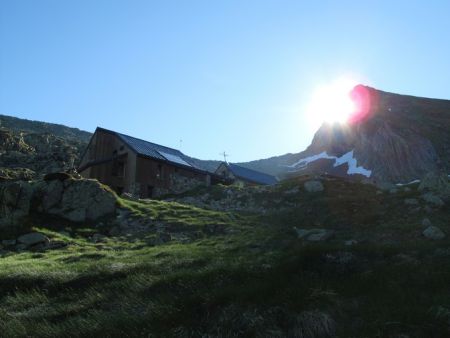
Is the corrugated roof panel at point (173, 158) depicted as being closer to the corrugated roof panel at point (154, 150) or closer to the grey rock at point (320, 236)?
the corrugated roof panel at point (154, 150)

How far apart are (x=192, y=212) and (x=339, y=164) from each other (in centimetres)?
10813

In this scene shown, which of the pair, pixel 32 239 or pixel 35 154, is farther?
pixel 35 154

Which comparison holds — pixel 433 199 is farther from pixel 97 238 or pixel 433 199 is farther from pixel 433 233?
pixel 97 238

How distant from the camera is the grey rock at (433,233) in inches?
563

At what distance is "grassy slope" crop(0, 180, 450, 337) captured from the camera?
9.23 meters

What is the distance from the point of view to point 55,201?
86.5ft

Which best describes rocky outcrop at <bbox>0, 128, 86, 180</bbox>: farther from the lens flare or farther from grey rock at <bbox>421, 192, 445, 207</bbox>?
the lens flare

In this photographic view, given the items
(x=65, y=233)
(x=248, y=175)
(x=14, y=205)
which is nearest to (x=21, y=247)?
(x=65, y=233)

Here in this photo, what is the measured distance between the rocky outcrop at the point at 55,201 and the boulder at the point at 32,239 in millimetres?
1408

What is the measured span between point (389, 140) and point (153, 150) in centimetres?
7001

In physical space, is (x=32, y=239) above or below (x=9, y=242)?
above

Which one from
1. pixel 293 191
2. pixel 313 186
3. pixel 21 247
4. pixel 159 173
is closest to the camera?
pixel 21 247

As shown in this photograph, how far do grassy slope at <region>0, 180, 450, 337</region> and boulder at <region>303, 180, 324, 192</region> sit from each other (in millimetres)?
14668

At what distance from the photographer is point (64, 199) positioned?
26609 millimetres
